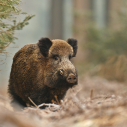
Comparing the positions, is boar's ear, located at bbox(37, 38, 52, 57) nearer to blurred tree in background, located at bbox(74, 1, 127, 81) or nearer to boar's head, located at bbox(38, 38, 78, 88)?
boar's head, located at bbox(38, 38, 78, 88)

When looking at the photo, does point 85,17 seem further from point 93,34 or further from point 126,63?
point 126,63

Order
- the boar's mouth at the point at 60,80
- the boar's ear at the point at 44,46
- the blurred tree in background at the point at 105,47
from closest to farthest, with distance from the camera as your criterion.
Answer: the boar's mouth at the point at 60,80 → the boar's ear at the point at 44,46 → the blurred tree in background at the point at 105,47

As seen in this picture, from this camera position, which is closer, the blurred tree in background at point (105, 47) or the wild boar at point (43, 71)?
the wild boar at point (43, 71)

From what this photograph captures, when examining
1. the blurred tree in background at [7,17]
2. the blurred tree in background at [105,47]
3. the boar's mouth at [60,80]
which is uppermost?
the blurred tree in background at [7,17]

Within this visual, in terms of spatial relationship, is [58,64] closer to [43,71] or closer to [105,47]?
[43,71]

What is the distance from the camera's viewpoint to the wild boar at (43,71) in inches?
206

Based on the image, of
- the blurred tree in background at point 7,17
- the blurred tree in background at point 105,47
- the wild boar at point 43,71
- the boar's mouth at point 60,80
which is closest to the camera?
the blurred tree in background at point 7,17

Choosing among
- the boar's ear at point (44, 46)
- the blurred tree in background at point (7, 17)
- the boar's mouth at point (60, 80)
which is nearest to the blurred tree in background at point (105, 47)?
the boar's ear at point (44, 46)

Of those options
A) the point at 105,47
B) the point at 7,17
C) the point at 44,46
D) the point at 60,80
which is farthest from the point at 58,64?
the point at 105,47

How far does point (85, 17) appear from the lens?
634 inches

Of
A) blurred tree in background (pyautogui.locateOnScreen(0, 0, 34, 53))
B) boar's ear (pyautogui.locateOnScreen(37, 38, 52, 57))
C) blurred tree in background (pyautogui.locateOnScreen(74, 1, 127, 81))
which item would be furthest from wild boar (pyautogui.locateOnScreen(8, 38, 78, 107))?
blurred tree in background (pyautogui.locateOnScreen(74, 1, 127, 81))

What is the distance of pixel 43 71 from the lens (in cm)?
545

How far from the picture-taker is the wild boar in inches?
206

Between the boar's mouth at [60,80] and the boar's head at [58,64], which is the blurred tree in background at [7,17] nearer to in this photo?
the boar's head at [58,64]
